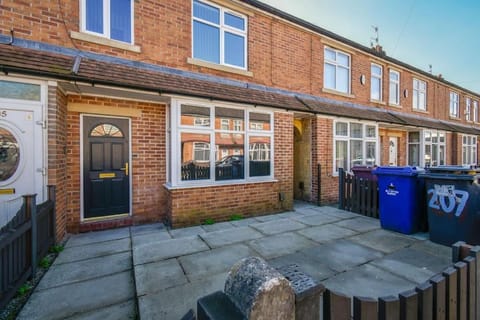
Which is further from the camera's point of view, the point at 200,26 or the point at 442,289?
the point at 200,26

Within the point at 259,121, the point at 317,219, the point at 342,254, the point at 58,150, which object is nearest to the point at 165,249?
the point at 58,150

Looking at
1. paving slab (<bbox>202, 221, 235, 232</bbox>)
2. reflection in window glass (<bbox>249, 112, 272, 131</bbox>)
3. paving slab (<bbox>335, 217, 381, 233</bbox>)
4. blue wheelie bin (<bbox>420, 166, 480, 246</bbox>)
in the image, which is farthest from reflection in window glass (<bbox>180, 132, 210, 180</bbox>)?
blue wheelie bin (<bbox>420, 166, 480, 246</bbox>)

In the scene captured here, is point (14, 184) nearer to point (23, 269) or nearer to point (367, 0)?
point (23, 269)

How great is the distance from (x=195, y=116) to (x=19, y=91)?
10.3ft

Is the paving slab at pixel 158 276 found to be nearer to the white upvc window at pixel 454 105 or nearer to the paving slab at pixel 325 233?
the paving slab at pixel 325 233

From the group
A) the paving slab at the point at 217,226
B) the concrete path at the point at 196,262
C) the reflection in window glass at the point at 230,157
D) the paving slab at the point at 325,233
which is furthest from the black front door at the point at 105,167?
the paving slab at the point at 325,233

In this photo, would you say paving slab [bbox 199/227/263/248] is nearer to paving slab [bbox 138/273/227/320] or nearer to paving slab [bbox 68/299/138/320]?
paving slab [bbox 138/273/227/320]

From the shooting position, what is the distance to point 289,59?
714 centimetres

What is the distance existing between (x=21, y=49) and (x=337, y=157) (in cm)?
863

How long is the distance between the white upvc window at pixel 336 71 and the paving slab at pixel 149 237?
23.7ft

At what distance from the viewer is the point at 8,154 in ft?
12.4

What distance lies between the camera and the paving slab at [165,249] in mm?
3594

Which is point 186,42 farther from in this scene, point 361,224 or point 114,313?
point 361,224

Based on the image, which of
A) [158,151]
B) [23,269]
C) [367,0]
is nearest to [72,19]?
Answer: [158,151]
